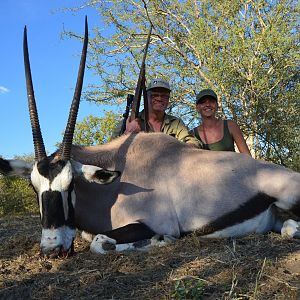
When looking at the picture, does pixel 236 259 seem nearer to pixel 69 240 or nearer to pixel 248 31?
pixel 69 240

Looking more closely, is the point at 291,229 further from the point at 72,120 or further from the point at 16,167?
the point at 16,167

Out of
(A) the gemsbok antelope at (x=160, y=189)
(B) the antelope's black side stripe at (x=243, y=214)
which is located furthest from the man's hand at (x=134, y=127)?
(B) the antelope's black side stripe at (x=243, y=214)

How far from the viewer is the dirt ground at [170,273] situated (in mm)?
2369

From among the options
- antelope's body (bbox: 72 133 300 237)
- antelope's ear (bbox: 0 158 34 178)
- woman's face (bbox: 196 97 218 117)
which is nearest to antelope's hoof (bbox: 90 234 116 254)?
antelope's body (bbox: 72 133 300 237)

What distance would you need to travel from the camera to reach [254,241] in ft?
12.1

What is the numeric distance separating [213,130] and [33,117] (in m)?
2.58

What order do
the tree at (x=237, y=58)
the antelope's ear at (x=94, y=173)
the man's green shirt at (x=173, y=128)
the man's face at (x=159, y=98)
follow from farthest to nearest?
the tree at (x=237, y=58)
the man's face at (x=159, y=98)
the man's green shirt at (x=173, y=128)
the antelope's ear at (x=94, y=173)

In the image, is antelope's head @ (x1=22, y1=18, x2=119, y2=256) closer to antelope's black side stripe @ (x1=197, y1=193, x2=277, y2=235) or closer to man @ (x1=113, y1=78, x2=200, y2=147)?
antelope's black side stripe @ (x1=197, y1=193, x2=277, y2=235)

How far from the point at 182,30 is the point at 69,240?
9.27 metres

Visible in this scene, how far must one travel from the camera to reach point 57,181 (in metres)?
3.56

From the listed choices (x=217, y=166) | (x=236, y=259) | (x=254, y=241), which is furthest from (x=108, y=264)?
(x=217, y=166)

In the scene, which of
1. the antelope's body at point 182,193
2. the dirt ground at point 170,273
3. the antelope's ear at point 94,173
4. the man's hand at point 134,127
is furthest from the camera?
the man's hand at point 134,127

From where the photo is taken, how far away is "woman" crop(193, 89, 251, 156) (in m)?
5.77

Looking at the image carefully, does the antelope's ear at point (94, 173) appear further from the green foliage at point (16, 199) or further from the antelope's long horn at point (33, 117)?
the green foliage at point (16, 199)
